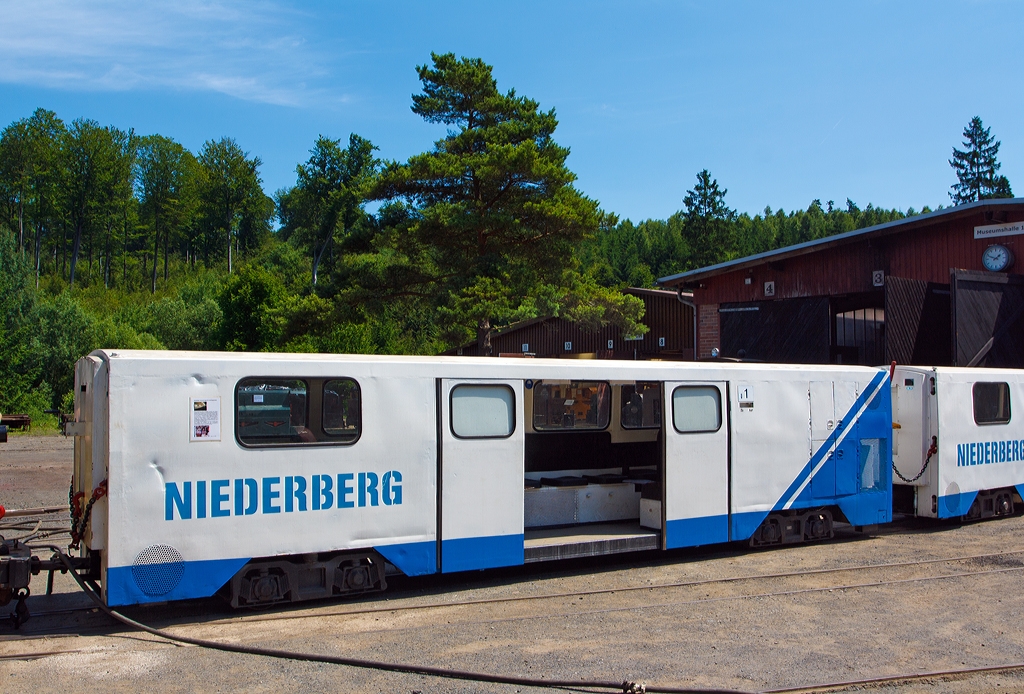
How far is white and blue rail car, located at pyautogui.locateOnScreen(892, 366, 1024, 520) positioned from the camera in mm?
12633

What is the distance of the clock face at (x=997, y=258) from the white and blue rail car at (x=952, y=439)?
8.30 meters

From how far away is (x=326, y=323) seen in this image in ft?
99.4

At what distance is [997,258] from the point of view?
68.4 feet

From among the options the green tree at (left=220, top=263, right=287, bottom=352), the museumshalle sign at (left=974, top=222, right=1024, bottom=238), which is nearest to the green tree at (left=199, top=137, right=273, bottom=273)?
the green tree at (left=220, top=263, right=287, bottom=352)

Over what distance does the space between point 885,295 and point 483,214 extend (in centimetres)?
1438

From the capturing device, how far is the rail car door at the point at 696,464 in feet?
32.4

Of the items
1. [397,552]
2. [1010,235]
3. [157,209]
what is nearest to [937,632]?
[397,552]

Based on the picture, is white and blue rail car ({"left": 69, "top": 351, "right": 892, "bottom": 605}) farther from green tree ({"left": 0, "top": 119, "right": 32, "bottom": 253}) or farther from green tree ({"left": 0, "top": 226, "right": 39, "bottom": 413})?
green tree ({"left": 0, "top": 119, "right": 32, "bottom": 253})

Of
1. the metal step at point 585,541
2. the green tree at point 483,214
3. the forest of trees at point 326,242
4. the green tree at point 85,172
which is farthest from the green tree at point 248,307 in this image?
the metal step at point 585,541

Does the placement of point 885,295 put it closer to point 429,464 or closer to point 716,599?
point 716,599

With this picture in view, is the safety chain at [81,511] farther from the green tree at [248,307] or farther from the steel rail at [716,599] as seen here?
the green tree at [248,307]

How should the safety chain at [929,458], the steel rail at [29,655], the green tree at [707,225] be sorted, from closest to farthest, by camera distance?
1. the steel rail at [29,655]
2. the safety chain at [929,458]
3. the green tree at [707,225]

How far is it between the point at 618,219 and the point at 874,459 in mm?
18122

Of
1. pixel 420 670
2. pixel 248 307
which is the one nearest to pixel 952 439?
pixel 420 670
